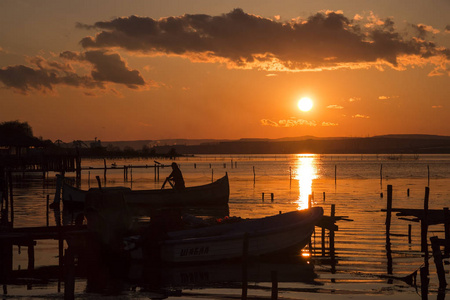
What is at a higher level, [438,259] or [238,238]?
[438,259]

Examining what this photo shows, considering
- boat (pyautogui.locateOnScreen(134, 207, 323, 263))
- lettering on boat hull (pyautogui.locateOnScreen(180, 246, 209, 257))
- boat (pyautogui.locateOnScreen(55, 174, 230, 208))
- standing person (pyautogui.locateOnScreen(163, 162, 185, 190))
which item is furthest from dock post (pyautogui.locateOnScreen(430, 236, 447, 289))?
boat (pyautogui.locateOnScreen(55, 174, 230, 208))

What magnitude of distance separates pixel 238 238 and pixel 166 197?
73.2ft

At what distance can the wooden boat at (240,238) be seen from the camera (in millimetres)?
20062

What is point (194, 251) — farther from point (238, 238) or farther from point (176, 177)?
point (176, 177)

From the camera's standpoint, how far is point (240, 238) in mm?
20609

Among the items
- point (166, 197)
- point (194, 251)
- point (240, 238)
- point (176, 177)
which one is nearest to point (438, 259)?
point (240, 238)

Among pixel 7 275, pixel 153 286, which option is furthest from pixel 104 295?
pixel 7 275

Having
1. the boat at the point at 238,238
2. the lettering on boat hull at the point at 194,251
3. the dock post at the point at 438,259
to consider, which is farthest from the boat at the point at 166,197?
the dock post at the point at 438,259

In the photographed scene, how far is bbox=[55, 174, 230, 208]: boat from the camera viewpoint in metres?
42.1

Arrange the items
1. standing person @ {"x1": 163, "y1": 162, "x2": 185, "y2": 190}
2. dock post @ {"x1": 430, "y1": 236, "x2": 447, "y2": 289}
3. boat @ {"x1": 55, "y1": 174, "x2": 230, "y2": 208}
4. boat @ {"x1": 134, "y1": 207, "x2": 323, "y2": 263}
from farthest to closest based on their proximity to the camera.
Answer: boat @ {"x1": 55, "y1": 174, "x2": 230, "y2": 208}, standing person @ {"x1": 163, "y1": 162, "x2": 185, "y2": 190}, boat @ {"x1": 134, "y1": 207, "x2": 323, "y2": 263}, dock post @ {"x1": 430, "y1": 236, "x2": 447, "y2": 289}

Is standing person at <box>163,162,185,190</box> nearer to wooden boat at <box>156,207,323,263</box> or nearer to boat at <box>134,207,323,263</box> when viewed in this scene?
boat at <box>134,207,323,263</box>

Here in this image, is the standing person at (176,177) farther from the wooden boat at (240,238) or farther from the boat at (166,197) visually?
the wooden boat at (240,238)

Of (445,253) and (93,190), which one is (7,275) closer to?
(93,190)

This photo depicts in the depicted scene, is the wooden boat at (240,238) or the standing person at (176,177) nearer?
the wooden boat at (240,238)
